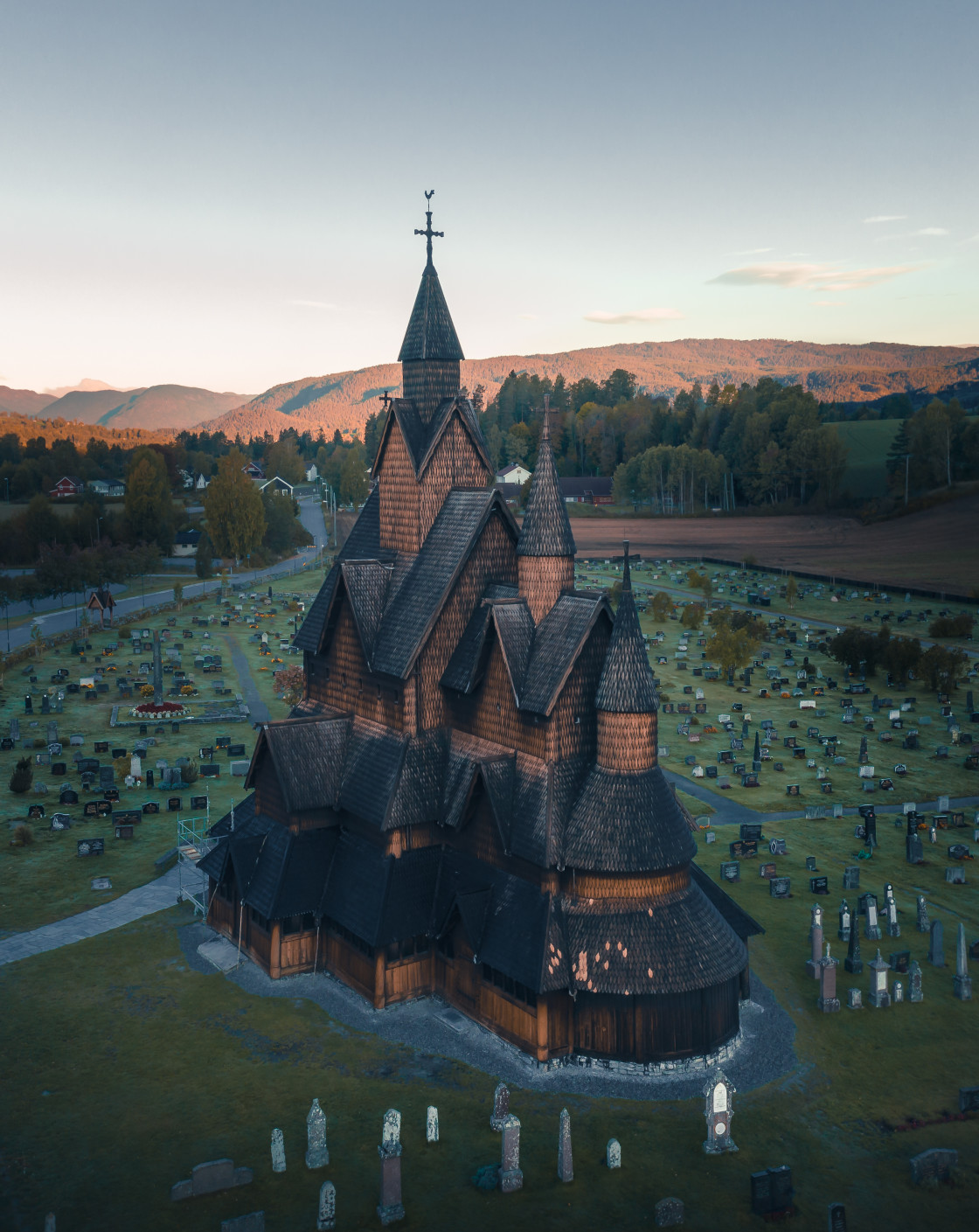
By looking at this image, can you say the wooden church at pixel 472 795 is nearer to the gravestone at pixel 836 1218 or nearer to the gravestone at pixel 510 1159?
the gravestone at pixel 510 1159

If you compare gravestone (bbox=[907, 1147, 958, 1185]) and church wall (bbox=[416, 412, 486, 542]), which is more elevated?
church wall (bbox=[416, 412, 486, 542])

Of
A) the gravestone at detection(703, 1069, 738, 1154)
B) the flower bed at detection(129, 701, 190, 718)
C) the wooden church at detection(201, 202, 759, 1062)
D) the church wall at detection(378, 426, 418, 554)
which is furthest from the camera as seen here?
the flower bed at detection(129, 701, 190, 718)

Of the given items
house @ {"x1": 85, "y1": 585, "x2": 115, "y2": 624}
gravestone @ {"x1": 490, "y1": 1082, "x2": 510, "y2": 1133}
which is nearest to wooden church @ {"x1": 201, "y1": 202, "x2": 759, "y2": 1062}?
gravestone @ {"x1": 490, "y1": 1082, "x2": 510, "y2": 1133}

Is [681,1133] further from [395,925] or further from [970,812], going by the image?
[970,812]

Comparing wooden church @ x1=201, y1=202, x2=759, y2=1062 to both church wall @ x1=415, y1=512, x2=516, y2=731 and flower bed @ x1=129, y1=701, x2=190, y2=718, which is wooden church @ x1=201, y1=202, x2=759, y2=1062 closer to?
church wall @ x1=415, y1=512, x2=516, y2=731

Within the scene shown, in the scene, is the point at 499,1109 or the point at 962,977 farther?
the point at 962,977

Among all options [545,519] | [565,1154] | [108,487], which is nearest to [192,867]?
[545,519]

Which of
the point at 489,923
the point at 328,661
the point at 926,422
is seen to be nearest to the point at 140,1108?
the point at 489,923

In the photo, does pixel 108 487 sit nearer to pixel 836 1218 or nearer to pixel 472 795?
pixel 472 795
